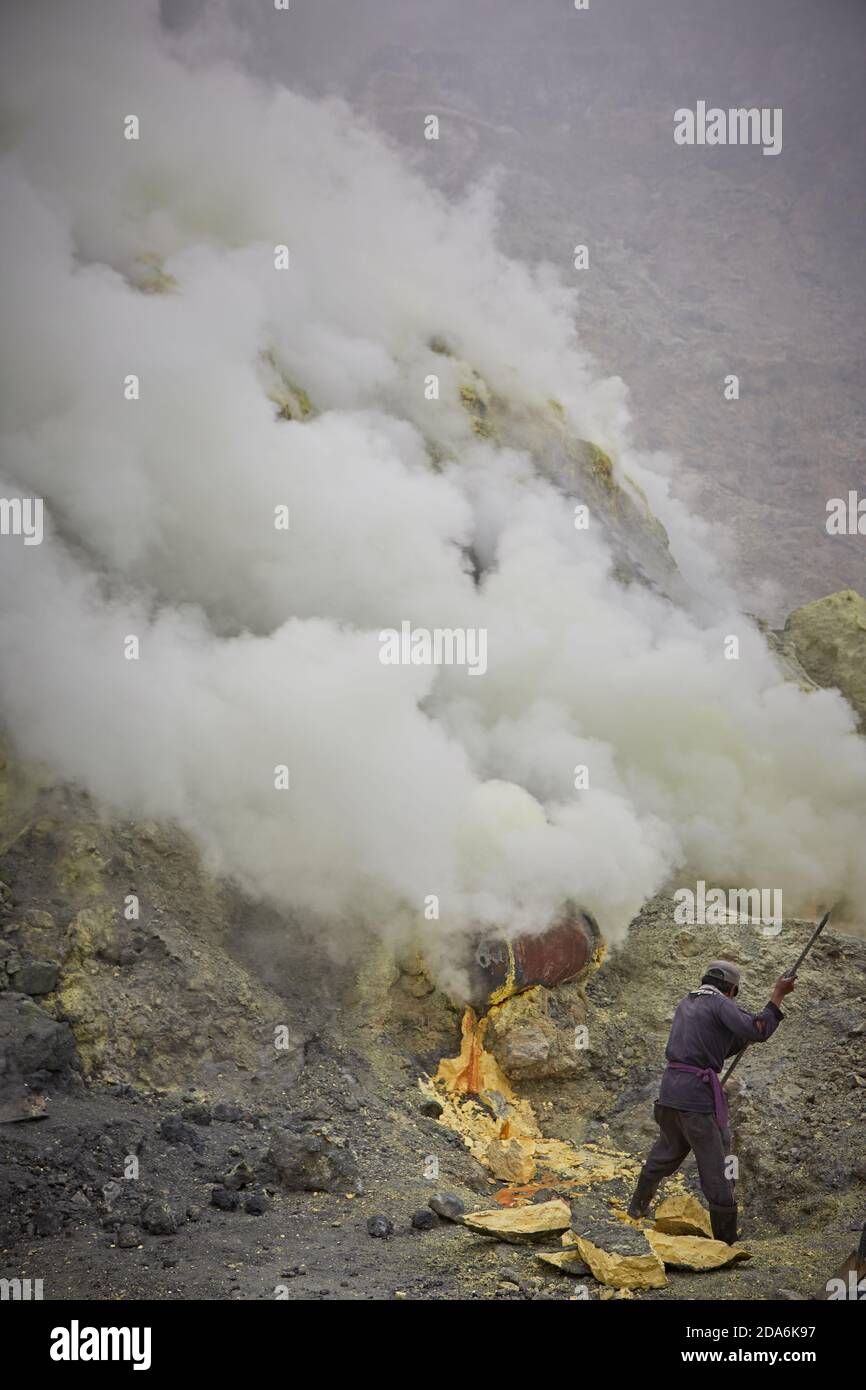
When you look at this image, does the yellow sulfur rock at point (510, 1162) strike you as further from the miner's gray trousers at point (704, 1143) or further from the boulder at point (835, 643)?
the boulder at point (835, 643)

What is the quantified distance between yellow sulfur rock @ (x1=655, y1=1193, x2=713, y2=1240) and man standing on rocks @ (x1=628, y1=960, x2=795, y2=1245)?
17 cm

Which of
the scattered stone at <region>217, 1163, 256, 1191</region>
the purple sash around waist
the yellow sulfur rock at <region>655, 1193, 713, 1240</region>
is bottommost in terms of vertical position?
the yellow sulfur rock at <region>655, 1193, 713, 1240</region>

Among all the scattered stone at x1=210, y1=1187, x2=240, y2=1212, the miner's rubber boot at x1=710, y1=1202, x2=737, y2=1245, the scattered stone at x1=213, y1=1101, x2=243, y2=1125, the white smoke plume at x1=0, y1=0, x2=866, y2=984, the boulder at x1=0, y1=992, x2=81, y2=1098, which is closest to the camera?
the miner's rubber boot at x1=710, y1=1202, x2=737, y2=1245

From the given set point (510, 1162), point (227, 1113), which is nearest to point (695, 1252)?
point (510, 1162)

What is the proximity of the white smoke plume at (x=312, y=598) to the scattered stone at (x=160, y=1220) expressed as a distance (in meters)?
3.94

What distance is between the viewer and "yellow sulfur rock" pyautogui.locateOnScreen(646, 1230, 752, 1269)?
6.05m

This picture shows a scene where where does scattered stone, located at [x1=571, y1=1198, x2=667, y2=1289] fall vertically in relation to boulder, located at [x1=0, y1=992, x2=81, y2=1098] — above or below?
below

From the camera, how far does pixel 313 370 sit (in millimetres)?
15508

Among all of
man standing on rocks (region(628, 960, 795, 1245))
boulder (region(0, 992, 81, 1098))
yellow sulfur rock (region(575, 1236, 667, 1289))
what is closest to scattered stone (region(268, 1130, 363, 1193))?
boulder (region(0, 992, 81, 1098))

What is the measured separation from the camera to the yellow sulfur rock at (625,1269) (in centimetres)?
572

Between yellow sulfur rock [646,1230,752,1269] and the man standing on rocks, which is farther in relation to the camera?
the man standing on rocks

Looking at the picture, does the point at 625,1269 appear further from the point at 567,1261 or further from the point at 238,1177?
the point at 238,1177

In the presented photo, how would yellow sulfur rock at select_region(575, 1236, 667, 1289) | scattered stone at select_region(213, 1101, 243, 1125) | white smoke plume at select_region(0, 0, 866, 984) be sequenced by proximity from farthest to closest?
1. white smoke plume at select_region(0, 0, 866, 984)
2. scattered stone at select_region(213, 1101, 243, 1125)
3. yellow sulfur rock at select_region(575, 1236, 667, 1289)

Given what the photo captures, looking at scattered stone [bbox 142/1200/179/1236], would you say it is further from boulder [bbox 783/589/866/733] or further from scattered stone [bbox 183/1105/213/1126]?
boulder [bbox 783/589/866/733]
